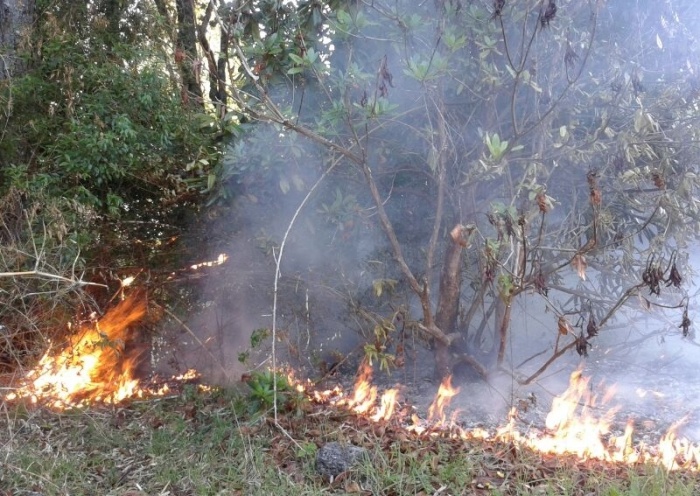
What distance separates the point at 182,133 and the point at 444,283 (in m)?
2.44

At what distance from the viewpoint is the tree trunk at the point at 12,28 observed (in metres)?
5.64

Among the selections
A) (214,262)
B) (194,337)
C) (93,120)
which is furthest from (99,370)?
(93,120)

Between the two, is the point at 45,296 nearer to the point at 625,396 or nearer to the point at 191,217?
the point at 191,217

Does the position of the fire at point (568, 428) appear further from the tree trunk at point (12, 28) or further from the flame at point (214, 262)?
the tree trunk at point (12, 28)

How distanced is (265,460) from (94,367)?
7.46 ft

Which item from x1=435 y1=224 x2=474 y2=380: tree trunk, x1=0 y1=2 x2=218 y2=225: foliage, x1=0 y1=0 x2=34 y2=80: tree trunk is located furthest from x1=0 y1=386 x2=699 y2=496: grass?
x1=0 y1=0 x2=34 y2=80: tree trunk

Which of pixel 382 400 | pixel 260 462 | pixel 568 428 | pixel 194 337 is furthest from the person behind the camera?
pixel 194 337

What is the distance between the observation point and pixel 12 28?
5820mm

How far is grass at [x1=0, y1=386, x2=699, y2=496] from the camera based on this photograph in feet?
12.9

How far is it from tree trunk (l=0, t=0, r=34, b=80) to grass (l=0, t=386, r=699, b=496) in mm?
2683

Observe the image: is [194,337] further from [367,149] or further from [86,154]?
[367,149]

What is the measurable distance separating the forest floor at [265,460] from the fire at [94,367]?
23cm

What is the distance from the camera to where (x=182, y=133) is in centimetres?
559

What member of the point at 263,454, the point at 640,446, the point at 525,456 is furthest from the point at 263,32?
the point at 640,446
